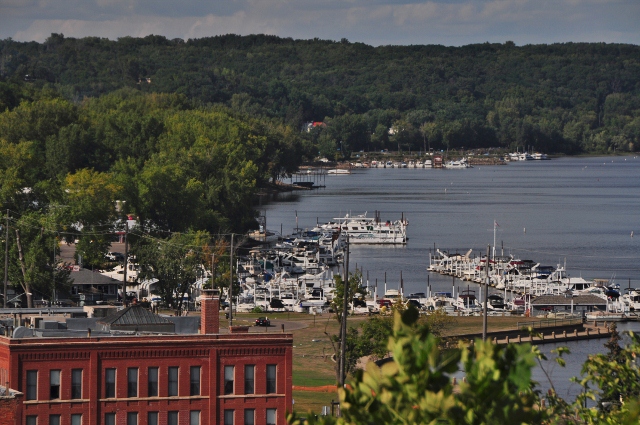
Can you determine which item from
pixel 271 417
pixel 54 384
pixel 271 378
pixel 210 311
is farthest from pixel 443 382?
pixel 210 311

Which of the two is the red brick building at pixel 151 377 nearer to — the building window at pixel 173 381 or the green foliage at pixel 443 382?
the building window at pixel 173 381

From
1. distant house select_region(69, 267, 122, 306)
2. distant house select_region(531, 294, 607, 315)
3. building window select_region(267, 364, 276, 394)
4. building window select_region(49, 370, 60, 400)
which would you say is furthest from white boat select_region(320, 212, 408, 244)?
building window select_region(49, 370, 60, 400)

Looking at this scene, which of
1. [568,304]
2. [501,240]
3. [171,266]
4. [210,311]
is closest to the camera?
[210,311]

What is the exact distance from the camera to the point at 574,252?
397 feet

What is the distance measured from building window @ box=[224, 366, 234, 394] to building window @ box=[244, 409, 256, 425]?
752 millimetres

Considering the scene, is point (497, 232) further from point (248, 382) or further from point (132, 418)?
point (132, 418)

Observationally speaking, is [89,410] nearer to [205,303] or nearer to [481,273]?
[205,303]

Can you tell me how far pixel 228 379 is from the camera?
38812 millimetres

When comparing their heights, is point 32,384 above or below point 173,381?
above

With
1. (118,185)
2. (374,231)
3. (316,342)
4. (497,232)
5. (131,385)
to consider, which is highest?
(118,185)

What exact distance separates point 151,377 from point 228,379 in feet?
7.41

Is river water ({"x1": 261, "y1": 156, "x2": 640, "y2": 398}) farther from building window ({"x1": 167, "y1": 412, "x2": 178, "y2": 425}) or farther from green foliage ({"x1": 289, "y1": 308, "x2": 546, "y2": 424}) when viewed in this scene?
green foliage ({"x1": 289, "y1": 308, "x2": 546, "y2": 424})

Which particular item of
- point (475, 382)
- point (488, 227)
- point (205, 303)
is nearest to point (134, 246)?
point (205, 303)

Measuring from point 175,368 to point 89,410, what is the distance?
9.02ft
